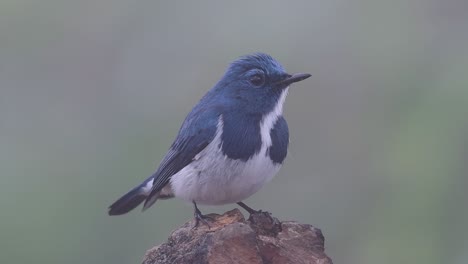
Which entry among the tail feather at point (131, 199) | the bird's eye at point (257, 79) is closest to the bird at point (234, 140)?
the bird's eye at point (257, 79)

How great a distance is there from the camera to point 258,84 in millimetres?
5512

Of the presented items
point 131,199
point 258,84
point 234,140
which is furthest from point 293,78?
point 131,199

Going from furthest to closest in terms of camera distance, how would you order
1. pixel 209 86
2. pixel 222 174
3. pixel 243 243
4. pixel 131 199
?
pixel 209 86, pixel 131 199, pixel 222 174, pixel 243 243

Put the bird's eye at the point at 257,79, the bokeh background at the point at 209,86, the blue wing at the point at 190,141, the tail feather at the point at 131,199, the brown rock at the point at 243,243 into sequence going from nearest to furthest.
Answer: the brown rock at the point at 243,243 < the blue wing at the point at 190,141 < the bird's eye at the point at 257,79 < the tail feather at the point at 131,199 < the bokeh background at the point at 209,86

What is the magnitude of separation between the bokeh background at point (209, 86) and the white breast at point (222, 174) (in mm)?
1476

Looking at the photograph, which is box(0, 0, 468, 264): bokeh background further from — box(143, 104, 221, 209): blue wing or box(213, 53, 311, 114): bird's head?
box(213, 53, 311, 114): bird's head

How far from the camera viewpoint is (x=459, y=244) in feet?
20.6

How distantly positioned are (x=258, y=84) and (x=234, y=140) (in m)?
0.41

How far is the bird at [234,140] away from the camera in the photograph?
5.25m

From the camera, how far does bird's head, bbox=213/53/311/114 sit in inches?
215

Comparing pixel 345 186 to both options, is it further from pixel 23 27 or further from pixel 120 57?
pixel 23 27

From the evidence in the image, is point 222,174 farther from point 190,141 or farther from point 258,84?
point 258,84

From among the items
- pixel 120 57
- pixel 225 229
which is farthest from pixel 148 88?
pixel 225 229

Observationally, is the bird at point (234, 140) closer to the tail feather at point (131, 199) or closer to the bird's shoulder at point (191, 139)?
the bird's shoulder at point (191, 139)
